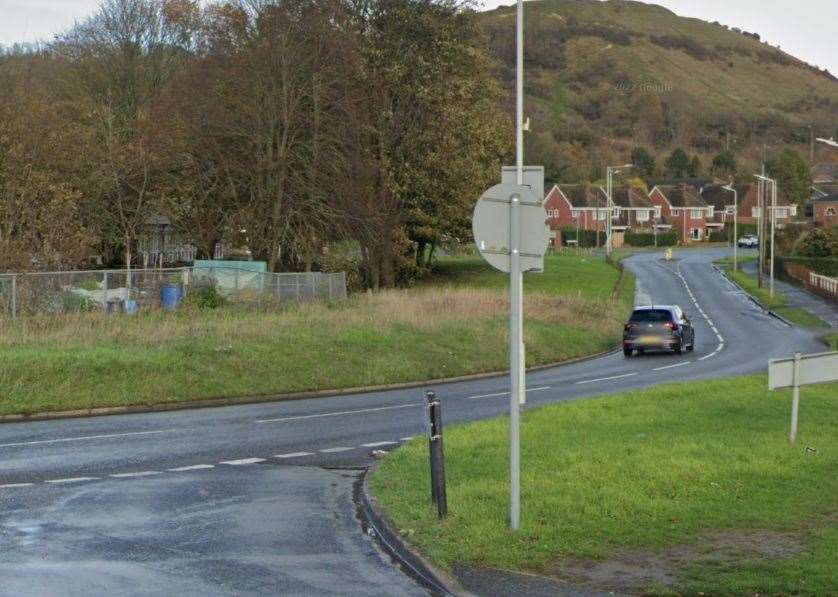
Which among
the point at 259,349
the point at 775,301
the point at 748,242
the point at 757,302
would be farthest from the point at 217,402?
the point at 748,242

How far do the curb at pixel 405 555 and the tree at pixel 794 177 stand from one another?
15465cm

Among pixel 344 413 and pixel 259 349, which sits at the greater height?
pixel 259 349

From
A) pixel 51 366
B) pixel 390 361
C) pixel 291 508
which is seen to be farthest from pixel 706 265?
pixel 291 508

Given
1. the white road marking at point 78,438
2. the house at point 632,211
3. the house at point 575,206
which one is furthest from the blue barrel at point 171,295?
the house at point 632,211

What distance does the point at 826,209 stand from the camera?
14462cm

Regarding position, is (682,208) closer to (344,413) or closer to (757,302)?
(757,302)

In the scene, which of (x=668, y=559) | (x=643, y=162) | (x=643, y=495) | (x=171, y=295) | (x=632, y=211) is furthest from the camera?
(x=643, y=162)

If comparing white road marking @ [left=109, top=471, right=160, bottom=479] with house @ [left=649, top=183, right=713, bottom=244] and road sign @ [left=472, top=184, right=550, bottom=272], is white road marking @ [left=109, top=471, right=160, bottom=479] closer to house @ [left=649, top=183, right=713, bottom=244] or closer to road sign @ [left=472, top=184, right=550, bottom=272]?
road sign @ [left=472, top=184, right=550, bottom=272]

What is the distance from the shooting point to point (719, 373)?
102 ft

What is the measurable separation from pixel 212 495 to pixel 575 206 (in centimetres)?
13327

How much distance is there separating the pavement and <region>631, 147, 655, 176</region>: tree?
9639 cm

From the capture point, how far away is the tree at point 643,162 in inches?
7111

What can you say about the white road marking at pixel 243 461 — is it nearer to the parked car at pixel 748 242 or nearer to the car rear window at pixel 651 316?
the car rear window at pixel 651 316

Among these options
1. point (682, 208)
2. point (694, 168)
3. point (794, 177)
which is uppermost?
point (694, 168)
